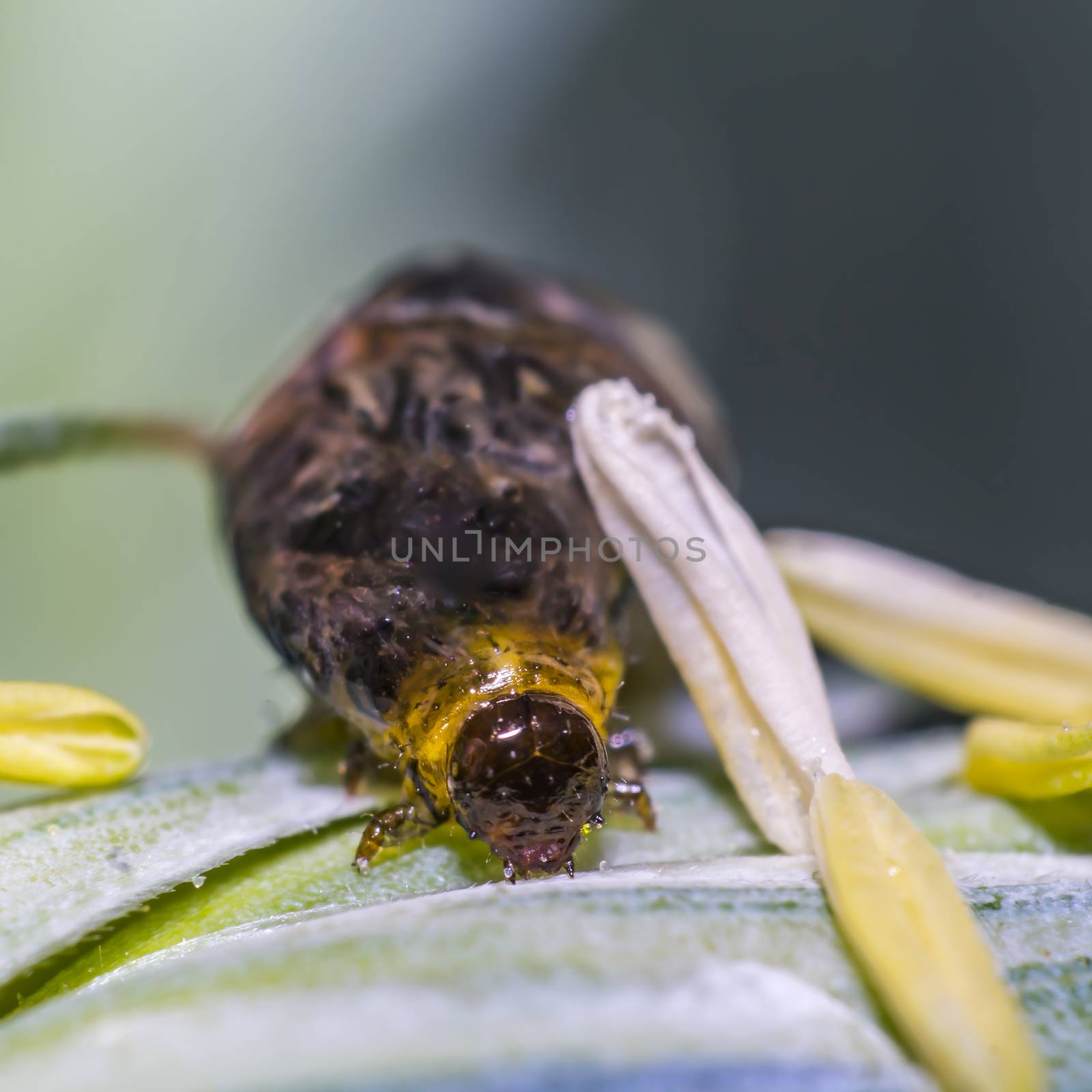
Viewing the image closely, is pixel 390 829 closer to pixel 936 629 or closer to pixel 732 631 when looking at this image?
pixel 732 631

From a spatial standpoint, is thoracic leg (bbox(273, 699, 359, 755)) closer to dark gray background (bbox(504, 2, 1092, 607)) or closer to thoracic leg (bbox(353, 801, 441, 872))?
thoracic leg (bbox(353, 801, 441, 872))

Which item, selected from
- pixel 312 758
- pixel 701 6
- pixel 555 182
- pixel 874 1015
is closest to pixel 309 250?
pixel 555 182

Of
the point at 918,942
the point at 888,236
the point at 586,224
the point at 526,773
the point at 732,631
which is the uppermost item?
the point at 586,224

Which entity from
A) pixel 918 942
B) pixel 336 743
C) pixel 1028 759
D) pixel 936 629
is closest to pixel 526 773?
pixel 918 942

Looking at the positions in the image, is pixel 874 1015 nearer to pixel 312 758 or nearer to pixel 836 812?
pixel 836 812

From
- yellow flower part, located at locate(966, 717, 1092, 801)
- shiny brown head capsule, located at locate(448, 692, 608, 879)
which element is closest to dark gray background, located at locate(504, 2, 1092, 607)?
yellow flower part, located at locate(966, 717, 1092, 801)

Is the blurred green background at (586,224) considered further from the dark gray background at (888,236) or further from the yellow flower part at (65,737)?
the yellow flower part at (65,737)
